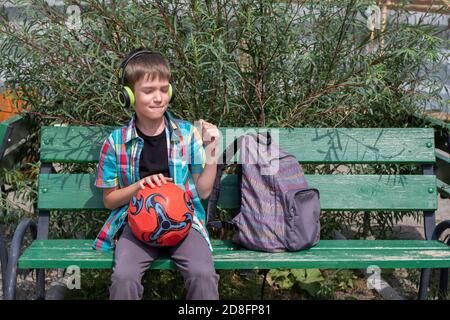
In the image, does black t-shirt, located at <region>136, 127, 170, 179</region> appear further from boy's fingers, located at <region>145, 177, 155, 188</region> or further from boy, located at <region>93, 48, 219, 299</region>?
boy's fingers, located at <region>145, 177, 155, 188</region>

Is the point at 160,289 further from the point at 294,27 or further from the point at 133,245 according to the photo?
the point at 294,27

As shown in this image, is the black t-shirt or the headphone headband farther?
the black t-shirt

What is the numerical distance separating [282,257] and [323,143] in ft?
2.76

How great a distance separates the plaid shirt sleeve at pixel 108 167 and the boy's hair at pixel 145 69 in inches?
13.3

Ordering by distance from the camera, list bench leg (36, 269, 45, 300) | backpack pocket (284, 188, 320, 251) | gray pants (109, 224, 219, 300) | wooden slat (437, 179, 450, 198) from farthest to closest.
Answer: wooden slat (437, 179, 450, 198) < bench leg (36, 269, 45, 300) < backpack pocket (284, 188, 320, 251) < gray pants (109, 224, 219, 300)

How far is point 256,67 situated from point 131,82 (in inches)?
32.4

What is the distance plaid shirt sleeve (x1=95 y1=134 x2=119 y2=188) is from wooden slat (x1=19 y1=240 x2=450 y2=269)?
1.11ft

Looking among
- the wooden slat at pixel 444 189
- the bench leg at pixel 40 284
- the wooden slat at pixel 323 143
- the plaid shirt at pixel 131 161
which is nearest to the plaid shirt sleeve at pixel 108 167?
the plaid shirt at pixel 131 161

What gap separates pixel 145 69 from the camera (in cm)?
367

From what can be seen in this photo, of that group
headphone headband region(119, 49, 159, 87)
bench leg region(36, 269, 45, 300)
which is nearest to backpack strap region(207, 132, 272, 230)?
headphone headband region(119, 49, 159, 87)

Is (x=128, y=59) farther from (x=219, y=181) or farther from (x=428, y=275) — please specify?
(x=428, y=275)

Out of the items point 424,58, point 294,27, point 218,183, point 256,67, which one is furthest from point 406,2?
point 218,183

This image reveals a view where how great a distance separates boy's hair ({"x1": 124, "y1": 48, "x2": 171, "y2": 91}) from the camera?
12.1 feet

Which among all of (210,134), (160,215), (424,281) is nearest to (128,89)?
(210,134)
